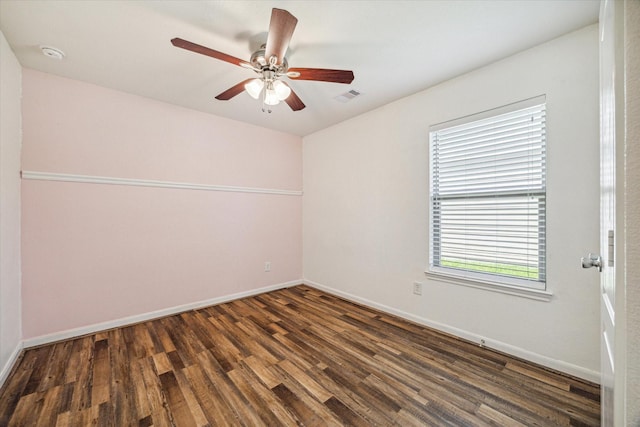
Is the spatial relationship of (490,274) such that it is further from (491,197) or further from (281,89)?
(281,89)

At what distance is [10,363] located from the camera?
1.90 metres

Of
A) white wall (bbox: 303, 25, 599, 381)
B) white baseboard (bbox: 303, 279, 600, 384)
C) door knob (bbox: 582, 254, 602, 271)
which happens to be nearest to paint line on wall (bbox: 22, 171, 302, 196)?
white wall (bbox: 303, 25, 599, 381)

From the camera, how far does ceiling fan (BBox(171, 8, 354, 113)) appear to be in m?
1.41

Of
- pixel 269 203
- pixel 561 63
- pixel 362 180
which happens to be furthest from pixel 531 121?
pixel 269 203

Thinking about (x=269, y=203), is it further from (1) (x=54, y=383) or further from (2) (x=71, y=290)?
(1) (x=54, y=383)

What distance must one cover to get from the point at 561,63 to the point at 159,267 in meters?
4.11

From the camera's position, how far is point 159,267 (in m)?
2.88

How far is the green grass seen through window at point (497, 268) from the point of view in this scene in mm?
2000

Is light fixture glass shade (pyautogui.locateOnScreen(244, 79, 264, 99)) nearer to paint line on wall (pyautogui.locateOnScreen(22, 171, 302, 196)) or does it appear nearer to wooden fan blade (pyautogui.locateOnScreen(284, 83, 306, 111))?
wooden fan blade (pyautogui.locateOnScreen(284, 83, 306, 111))

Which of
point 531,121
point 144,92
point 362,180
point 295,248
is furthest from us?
point 295,248

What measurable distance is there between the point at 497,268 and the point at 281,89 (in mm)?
2327

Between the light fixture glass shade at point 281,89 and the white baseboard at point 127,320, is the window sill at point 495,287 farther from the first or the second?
the white baseboard at point 127,320

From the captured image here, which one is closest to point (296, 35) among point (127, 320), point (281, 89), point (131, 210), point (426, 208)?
point (281, 89)

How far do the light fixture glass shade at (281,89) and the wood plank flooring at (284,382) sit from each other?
2.11 metres
